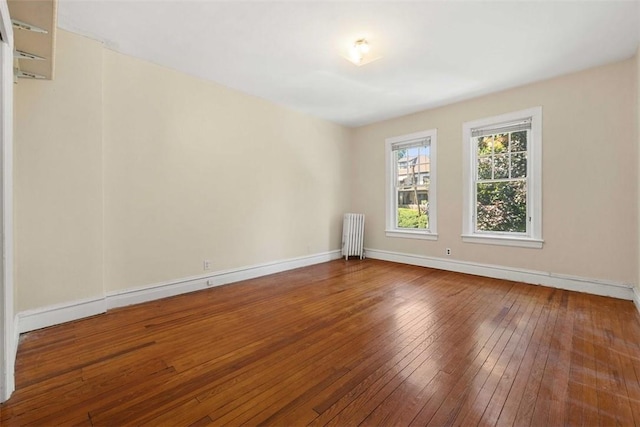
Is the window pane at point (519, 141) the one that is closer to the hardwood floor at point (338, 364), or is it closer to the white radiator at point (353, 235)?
the hardwood floor at point (338, 364)

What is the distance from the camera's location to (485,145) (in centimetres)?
450

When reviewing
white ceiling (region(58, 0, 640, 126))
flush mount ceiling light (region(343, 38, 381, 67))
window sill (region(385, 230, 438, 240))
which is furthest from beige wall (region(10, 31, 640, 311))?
flush mount ceiling light (region(343, 38, 381, 67))

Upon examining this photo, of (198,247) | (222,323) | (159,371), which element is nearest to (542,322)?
(222,323)

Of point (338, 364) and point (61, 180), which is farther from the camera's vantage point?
point (61, 180)

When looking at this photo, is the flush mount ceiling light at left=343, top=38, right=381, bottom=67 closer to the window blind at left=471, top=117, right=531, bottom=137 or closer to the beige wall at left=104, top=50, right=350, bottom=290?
the beige wall at left=104, top=50, right=350, bottom=290

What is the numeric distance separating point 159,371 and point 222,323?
2.65ft

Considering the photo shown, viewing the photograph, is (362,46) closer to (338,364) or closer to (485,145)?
(485,145)

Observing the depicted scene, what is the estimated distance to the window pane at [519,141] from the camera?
4.12 meters

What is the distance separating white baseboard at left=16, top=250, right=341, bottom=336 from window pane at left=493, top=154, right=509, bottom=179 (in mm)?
3598

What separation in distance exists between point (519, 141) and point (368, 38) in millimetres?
2906

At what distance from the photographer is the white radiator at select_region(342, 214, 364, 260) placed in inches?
231

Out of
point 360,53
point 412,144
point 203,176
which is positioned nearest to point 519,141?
point 412,144

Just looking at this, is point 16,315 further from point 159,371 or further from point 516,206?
point 516,206

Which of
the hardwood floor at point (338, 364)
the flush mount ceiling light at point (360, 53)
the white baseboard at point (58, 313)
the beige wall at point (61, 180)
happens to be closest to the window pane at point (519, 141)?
the hardwood floor at point (338, 364)
